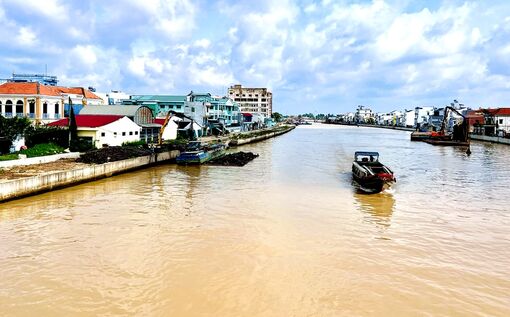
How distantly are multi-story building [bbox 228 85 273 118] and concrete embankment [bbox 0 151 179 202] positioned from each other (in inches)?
5516

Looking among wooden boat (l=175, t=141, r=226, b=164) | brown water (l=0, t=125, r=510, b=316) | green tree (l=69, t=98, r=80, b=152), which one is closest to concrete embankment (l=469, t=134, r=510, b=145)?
brown water (l=0, t=125, r=510, b=316)

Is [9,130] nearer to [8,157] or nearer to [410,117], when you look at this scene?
[8,157]

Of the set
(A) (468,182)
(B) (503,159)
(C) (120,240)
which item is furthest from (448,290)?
(B) (503,159)

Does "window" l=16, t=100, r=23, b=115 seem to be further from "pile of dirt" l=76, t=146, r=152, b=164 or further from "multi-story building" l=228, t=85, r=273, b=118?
"multi-story building" l=228, t=85, r=273, b=118

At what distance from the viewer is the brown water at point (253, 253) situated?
10195 millimetres

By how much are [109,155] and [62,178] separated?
788 centimetres

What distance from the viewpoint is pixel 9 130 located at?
28766 mm

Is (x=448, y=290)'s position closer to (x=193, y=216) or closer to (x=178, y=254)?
Result: (x=178, y=254)

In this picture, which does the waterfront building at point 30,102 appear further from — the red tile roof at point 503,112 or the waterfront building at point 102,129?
the red tile roof at point 503,112

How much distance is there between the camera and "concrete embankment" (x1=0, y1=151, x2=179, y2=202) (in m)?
20.1

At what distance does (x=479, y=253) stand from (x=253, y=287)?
8.59m

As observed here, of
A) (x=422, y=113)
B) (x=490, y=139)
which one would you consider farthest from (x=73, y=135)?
(x=422, y=113)

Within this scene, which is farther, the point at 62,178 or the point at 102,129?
the point at 102,129

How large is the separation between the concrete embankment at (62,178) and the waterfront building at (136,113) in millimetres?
12196
